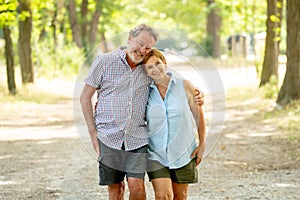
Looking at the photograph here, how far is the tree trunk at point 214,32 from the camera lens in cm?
5478

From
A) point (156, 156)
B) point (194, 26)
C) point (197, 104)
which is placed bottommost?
point (194, 26)

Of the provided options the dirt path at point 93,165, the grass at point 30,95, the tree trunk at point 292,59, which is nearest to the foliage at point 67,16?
the grass at point 30,95

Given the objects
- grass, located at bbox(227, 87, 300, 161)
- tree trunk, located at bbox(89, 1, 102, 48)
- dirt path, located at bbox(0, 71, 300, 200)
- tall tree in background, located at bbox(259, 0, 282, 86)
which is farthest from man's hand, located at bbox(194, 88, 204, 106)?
tree trunk, located at bbox(89, 1, 102, 48)

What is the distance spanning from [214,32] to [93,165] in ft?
147

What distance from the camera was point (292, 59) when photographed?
1900 centimetres

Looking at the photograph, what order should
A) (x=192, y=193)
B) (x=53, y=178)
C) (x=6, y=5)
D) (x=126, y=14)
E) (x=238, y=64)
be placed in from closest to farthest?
1. (x=192, y=193)
2. (x=53, y=178)
3. (x=6, y=5)
4. (x=238, y=64)
5. (x=126, y=14)

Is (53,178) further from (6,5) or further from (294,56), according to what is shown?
(294,56)

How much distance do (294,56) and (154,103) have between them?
13393 mm

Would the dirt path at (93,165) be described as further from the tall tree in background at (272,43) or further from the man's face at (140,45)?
the tall tree in background at (272,43)

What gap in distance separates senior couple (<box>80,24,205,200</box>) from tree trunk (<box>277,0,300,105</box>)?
12905 millimetres

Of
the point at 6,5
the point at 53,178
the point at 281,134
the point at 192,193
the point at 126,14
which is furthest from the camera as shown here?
the point at 126,14

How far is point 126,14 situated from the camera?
7619cm

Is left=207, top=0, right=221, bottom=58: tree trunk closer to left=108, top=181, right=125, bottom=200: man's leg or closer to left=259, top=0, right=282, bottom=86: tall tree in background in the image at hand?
left=259, top=0, right=282, bottom=86: tall tree in background

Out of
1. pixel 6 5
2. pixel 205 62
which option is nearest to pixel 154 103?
pixel 205 62
